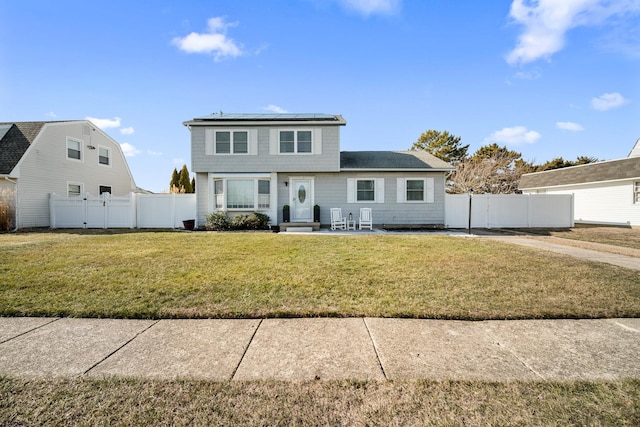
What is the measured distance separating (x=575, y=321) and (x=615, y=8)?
1121 cm

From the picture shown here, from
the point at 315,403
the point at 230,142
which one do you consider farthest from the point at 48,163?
the point at 315,403

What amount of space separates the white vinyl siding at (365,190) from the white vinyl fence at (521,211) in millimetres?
5070

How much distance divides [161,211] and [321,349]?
51.7 feet

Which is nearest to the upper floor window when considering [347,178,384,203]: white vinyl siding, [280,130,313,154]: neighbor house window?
[280,130,313,154]: neighbor house window

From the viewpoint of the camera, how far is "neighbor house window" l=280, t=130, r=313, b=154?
15195 millimetres

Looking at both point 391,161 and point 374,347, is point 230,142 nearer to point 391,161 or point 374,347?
point 391,161

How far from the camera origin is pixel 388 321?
3396 millimetres

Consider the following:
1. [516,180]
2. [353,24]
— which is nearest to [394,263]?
[353,24]

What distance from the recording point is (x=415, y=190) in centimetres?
1587

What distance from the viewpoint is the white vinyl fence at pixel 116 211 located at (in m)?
15.3

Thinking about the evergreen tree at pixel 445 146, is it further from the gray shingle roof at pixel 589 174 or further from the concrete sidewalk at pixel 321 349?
the concrete sidewalk at pixel 321 349

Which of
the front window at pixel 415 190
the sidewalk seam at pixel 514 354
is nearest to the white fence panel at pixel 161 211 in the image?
the front window at pixel 415 190

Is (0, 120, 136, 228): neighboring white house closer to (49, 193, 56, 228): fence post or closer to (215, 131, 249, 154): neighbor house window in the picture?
(49, 193, 56, 228): fence post

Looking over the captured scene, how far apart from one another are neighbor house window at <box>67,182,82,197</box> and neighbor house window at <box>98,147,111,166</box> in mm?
2384
